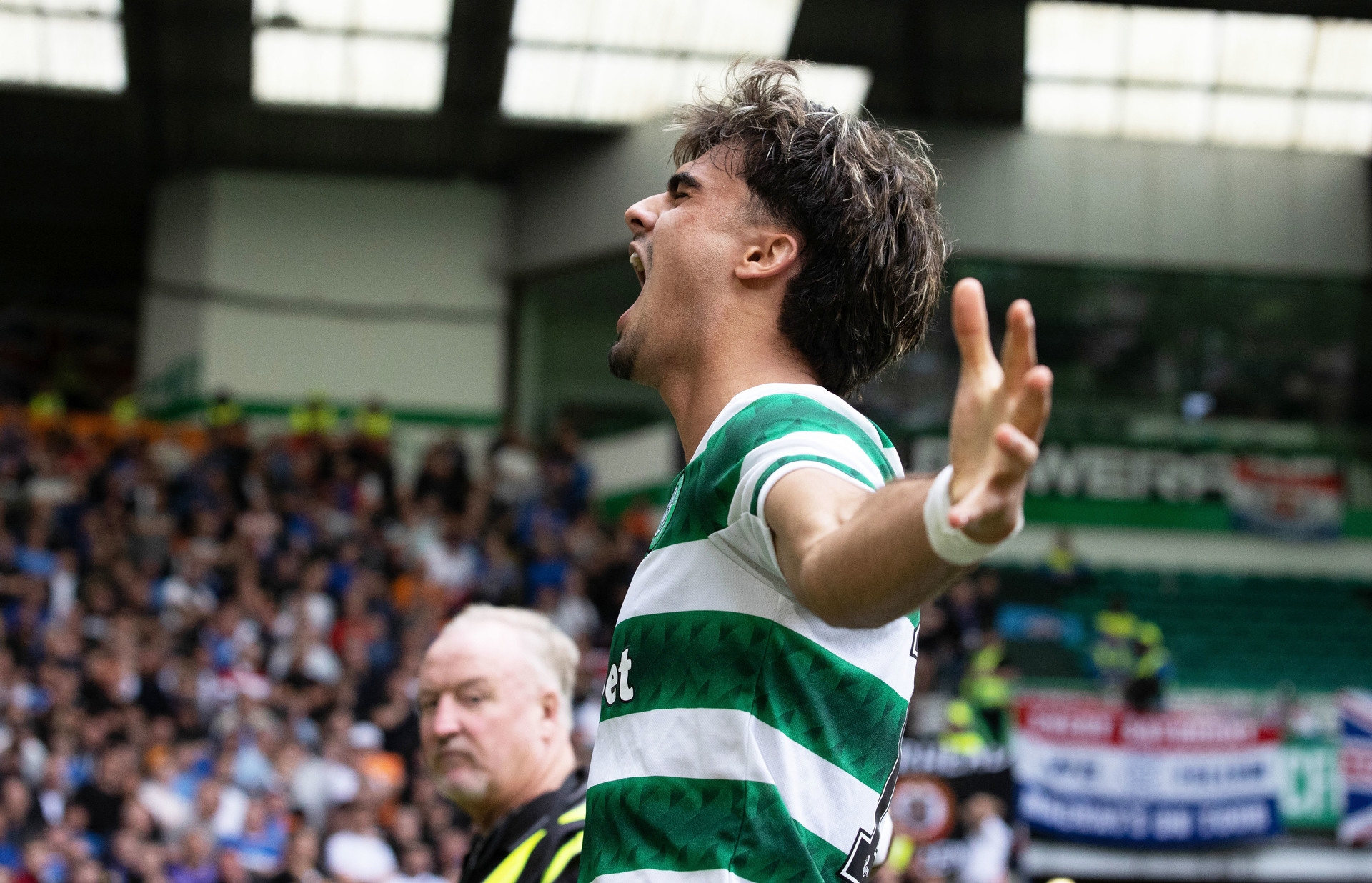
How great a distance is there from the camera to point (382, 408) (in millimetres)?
19344

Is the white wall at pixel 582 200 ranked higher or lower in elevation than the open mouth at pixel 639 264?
higher

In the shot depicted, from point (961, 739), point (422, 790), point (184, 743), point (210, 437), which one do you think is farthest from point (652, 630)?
point (210, 437)

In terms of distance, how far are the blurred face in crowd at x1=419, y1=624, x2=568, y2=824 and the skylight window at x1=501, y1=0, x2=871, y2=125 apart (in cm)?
1338

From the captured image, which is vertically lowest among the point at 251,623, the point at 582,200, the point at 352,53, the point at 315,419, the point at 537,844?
the point at 251,623

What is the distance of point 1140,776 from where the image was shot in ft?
39.9

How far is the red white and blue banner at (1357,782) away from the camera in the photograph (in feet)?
41.1

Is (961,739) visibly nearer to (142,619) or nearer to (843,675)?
(142,619)

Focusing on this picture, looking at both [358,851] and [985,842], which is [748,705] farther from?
[985,842]

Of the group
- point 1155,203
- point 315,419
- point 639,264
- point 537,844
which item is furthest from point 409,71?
point 639,264

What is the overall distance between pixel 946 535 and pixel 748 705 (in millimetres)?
408

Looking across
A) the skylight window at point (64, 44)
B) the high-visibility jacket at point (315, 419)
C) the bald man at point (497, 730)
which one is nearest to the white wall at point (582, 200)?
the high-visibility jacket at point (315, 419)

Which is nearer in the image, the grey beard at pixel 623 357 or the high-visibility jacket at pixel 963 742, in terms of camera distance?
the grey beard at pixel 623 357

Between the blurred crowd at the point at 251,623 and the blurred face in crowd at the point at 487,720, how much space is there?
224 inches

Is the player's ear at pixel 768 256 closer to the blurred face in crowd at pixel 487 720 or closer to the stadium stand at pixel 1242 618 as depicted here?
the blurred face in crowd at pixel 487 720
